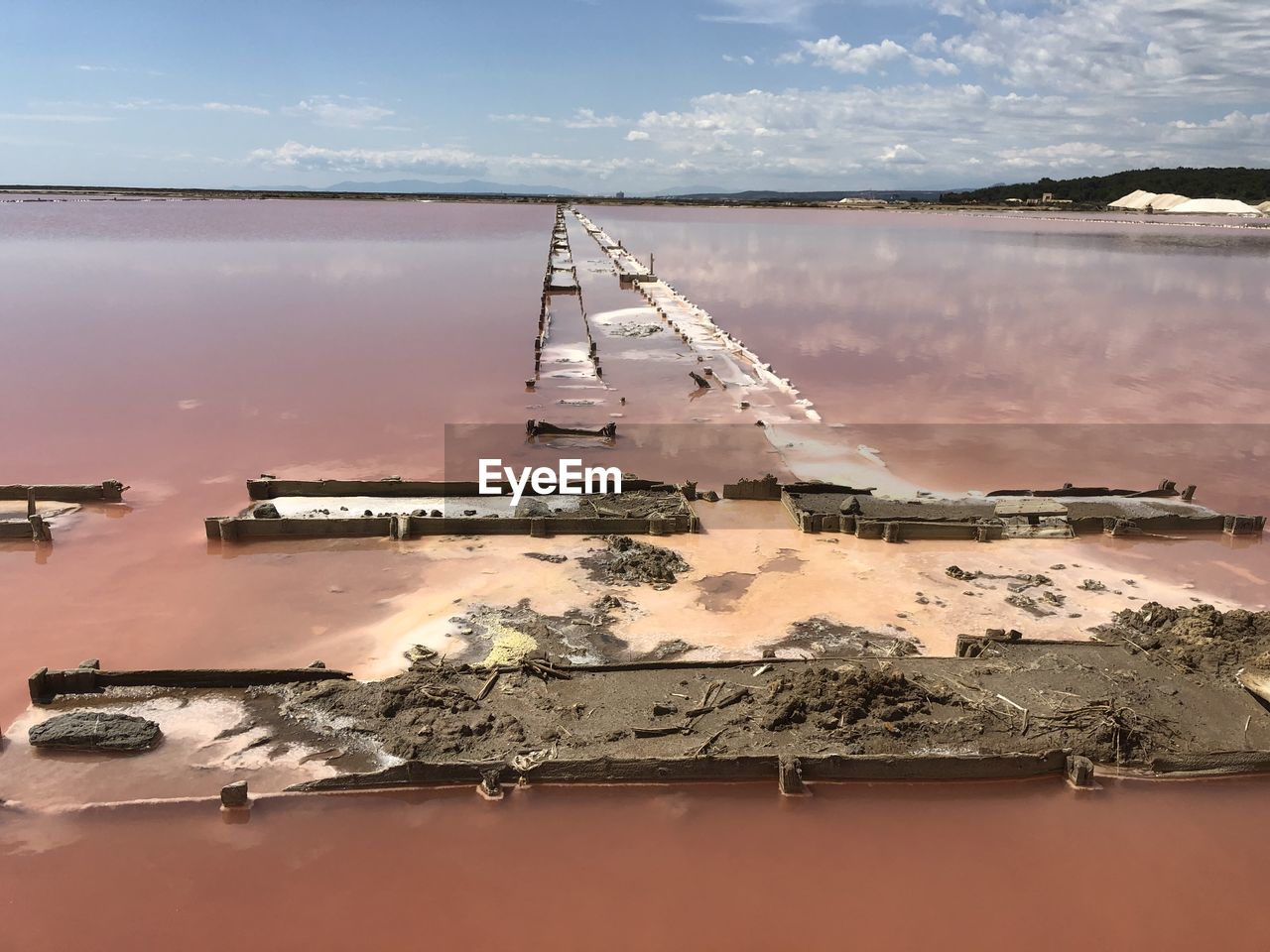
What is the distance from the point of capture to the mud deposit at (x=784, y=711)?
714 centimetres

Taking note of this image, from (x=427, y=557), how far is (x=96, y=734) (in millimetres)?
4268

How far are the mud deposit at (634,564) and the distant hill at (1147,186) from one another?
4501 inches

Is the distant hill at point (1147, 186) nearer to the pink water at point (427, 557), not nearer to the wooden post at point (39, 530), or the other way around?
the pink water at point (427, 557)

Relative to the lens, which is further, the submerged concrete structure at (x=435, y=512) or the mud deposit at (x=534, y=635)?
the submerged concrete structure at (x=435, y=512)

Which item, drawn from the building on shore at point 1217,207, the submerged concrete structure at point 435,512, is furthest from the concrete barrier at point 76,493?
the building on shore at point 1217,207

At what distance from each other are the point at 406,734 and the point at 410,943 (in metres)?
1.83

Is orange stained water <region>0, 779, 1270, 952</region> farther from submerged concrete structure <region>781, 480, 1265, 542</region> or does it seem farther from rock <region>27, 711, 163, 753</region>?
submerged concrete structure <region>781, 480, 1265, 542</region>

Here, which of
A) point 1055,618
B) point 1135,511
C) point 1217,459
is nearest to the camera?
point 1055,618

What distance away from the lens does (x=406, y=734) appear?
23.6 ft

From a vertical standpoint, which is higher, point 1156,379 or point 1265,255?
point 1265,255

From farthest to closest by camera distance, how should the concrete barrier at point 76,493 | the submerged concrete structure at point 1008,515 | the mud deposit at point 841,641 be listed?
the concrete barrier at point 76,493 → the submerged concrete structure at point 1008,515 → the mud deposit at point 841,641

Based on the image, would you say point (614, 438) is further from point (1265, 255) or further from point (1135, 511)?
point (1265, 255)

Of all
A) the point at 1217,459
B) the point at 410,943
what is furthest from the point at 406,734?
the point at 1217,459

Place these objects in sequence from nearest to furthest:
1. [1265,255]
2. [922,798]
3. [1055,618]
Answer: [922,798] < [1055,618] < [1265,255]
